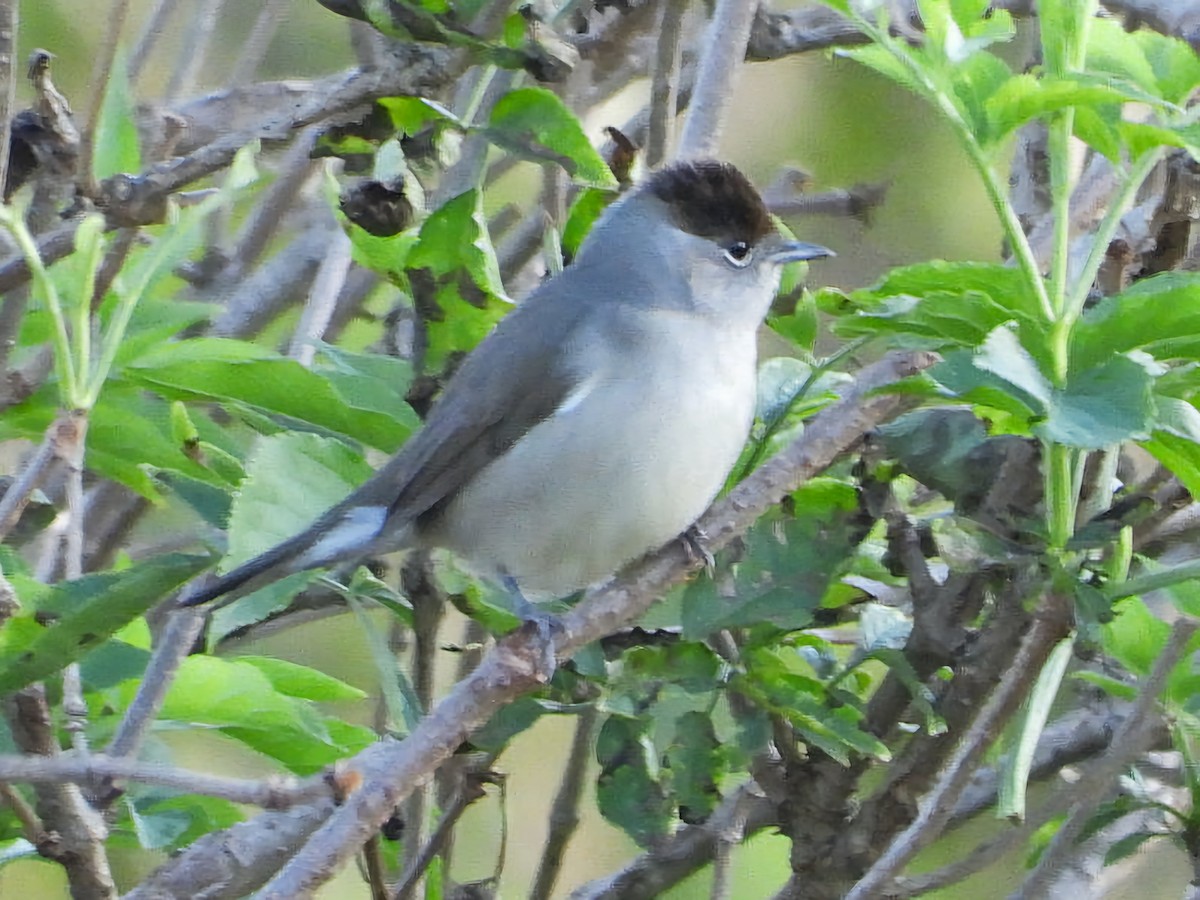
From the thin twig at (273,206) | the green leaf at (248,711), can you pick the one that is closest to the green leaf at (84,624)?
the green leaf at (248,711)

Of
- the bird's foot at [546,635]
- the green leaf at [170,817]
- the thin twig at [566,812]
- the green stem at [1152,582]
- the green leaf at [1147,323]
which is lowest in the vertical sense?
the thin twig at [566,812]

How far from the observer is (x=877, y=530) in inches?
77.4

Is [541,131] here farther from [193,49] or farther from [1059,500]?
[193,49]

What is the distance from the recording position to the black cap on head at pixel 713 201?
7.66 feet

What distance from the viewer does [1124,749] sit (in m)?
1.53

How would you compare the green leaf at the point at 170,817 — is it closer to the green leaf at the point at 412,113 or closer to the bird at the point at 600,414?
the bird at the point at 600,414

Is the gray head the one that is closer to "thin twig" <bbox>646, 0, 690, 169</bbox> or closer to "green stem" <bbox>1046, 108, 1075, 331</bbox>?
"thin twig" <bbox>646, 0, 690, 169</bbox>

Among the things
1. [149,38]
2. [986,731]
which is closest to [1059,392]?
[986,731]

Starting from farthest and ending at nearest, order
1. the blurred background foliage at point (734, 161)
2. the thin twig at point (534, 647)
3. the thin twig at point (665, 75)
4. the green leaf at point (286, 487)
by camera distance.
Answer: the blurred background foliage at point (734, 161) < the thin twig at point (665, 75) < the green leaf at point (286, 487) < the thin twig at point (534, 647)

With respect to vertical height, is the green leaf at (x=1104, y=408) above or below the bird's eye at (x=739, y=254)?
above

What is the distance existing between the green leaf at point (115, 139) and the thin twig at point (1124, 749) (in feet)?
4.51

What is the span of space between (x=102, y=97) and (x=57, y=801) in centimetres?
79

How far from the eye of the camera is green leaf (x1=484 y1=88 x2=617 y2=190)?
1815 millimetres

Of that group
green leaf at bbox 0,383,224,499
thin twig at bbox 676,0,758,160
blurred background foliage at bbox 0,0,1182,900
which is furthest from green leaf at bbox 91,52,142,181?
blurred background foliage at bbox 0,0,1182,900
